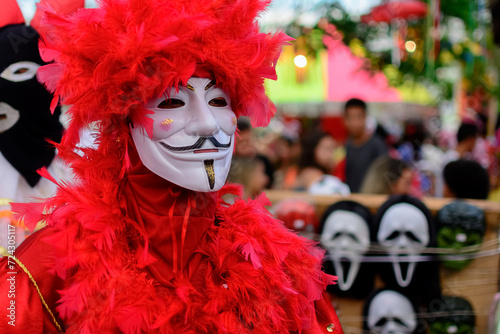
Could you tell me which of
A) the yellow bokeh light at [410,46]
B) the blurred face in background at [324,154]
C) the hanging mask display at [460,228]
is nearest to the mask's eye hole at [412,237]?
the hanging mask display at [460,228]

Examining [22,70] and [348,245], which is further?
[348,245]

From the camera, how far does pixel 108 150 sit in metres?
1.73

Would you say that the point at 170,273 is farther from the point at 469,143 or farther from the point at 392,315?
the point at 469,143

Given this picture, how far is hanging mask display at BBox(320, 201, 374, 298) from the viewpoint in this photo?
333cm

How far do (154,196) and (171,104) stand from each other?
0.29 metres

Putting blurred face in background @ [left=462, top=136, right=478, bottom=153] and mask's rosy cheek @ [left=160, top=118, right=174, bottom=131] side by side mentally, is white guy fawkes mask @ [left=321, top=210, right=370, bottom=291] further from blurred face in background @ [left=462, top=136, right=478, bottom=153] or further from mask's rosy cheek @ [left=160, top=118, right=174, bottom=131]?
blurred face in background @ [left=462, top=136, right=478, bottom=153]

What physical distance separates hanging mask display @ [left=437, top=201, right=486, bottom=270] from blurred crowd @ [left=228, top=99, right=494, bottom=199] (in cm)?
53

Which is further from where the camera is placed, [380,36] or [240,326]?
[380,36]

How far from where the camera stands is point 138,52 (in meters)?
1.50

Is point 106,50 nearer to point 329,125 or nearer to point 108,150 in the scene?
point 108,150

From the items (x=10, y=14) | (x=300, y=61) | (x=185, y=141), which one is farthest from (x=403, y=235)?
(x=10, y=14)

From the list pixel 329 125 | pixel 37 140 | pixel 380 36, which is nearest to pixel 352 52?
pixel 380 36

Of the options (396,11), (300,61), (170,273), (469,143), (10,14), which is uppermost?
(10,14)

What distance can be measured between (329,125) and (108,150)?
11.4 meters
